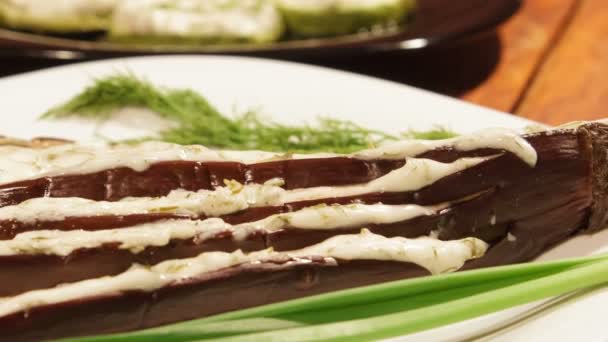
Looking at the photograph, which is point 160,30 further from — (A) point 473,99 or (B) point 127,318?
(B) point 127,318

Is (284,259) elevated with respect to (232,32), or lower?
lower

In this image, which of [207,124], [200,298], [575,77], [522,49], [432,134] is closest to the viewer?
[200,298]

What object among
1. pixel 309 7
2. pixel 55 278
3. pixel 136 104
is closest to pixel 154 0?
pixel 309 7

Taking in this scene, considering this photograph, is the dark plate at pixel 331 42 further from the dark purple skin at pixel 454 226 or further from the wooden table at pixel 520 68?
the dark purple skin at pixel 454 226

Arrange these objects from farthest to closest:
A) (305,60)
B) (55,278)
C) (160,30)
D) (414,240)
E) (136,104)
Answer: (160,30)
(305,60)
(136,104)
(414,240)
(55,278)

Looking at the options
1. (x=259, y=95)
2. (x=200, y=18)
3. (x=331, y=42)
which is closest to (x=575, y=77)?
(x=331, y=42)

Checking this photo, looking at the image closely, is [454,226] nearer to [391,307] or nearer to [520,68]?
[391,307]

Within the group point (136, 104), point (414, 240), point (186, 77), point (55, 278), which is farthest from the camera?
point (186, 77)
